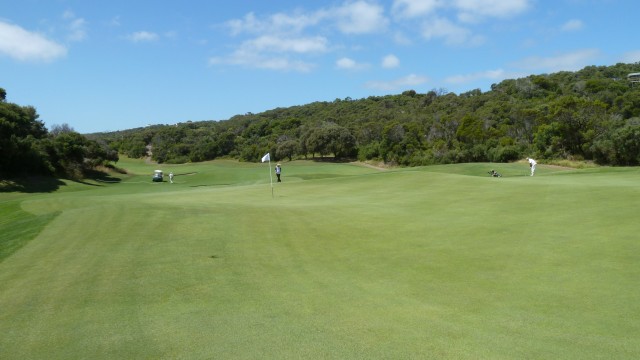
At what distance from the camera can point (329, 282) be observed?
9.49 meters

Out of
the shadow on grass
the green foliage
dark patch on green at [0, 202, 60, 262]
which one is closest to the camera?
dark patch on green at [0, 202, 60, 262]

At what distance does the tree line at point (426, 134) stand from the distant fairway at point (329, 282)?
4376 cm

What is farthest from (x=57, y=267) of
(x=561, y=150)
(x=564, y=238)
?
(x=561, y=150)

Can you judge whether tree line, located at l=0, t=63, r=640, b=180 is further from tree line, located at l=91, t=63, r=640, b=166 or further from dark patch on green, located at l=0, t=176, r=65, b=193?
dark patch on green, located at l=0, t=176, r=65, b=193

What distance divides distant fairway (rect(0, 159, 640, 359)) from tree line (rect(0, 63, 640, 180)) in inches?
1723

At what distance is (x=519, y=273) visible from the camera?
954 centimetres

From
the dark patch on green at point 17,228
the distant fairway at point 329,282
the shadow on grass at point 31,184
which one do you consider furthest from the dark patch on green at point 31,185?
the distant fairway at point 329,282

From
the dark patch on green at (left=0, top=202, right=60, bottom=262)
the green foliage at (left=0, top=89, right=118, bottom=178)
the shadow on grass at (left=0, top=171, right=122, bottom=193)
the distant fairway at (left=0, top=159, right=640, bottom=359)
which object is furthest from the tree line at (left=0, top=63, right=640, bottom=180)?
the distant fairway at (left=0, top=159, right=640, bottom=359)

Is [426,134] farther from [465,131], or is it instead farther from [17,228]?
[17,228]

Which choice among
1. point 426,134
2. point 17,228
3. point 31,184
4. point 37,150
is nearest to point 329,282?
point 17,228

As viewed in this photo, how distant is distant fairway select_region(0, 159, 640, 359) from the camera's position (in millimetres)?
6500

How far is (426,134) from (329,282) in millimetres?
85628

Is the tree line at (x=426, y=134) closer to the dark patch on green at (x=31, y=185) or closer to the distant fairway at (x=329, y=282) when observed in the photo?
the dark patch on green at (x=31, y=185)

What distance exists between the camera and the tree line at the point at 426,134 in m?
58.6
